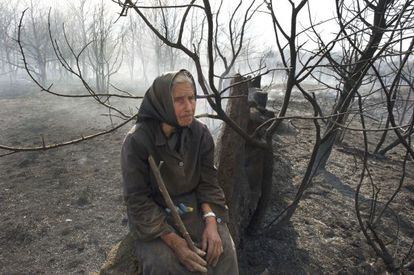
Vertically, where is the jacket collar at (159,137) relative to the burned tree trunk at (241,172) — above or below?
above

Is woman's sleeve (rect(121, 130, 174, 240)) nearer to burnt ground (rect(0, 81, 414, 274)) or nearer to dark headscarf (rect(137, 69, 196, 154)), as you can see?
dark headscarf (rect(137, 69, 196, 154))

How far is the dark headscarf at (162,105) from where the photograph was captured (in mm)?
1845

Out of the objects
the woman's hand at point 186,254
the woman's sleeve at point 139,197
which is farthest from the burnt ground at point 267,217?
the woman's sleeve at point 139,197

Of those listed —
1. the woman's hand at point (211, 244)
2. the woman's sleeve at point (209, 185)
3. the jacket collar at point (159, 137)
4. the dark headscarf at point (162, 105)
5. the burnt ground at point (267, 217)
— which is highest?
the dark headscarf at point (162, 105)

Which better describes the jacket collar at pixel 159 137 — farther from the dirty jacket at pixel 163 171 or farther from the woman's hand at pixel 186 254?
the woman's hand at pixel 186 254

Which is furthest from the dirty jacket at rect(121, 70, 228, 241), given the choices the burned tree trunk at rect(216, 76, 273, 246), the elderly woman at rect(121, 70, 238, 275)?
the burned tree trunk at rect(216, 76, 273, 246)

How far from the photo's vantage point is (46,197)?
6016mm

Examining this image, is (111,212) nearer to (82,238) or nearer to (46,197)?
(82,238)

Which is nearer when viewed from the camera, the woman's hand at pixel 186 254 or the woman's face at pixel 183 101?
the woman's hand at pixel 186 254

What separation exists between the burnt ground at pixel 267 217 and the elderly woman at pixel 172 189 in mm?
1081

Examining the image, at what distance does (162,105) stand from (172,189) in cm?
58

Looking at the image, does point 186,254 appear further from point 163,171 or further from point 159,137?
point 159,137

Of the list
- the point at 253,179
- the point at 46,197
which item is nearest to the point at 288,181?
the point at 253,179

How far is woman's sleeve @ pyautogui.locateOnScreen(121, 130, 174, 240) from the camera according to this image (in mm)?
1852
